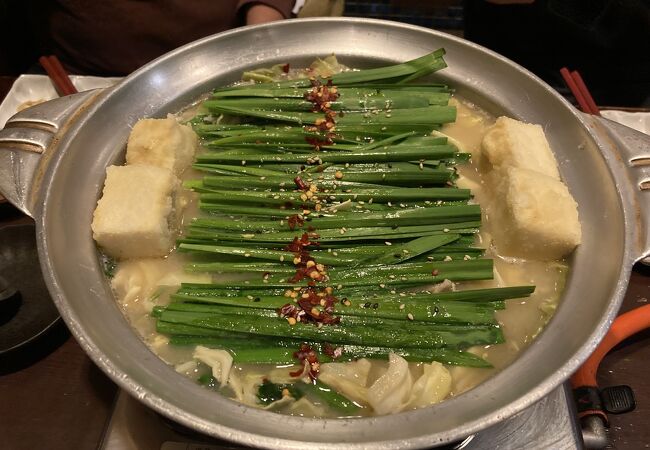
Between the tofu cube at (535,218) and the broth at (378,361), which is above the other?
the tofu cube at (535,218)

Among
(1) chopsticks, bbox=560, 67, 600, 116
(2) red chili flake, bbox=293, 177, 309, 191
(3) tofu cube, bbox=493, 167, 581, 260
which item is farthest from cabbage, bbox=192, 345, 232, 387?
(1) chopsticks, bbox=560, 67, 600, 116

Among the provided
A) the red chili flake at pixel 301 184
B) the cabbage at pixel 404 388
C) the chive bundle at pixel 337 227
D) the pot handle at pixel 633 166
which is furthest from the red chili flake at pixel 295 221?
the pot handle at pixel 633 166

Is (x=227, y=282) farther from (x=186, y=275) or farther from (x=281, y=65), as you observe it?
(x=281, y=65)

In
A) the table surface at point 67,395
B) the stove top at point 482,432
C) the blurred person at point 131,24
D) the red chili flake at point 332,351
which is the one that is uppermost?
the blurred person at point 131,24

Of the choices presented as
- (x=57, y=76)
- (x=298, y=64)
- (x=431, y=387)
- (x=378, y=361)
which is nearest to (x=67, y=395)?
(x=378, y=361)

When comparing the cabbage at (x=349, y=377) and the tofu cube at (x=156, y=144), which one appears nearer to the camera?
the cabbage at (x=349, y=377)

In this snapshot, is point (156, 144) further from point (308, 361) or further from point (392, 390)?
point (392, 390)

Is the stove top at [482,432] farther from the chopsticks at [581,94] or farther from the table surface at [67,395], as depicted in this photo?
the chopsticks at [581,94]

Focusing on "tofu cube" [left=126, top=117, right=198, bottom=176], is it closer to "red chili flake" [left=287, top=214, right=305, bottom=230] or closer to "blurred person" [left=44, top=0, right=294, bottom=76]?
"red chili flake" [left=287, top=214, right=305, bottom=230]
